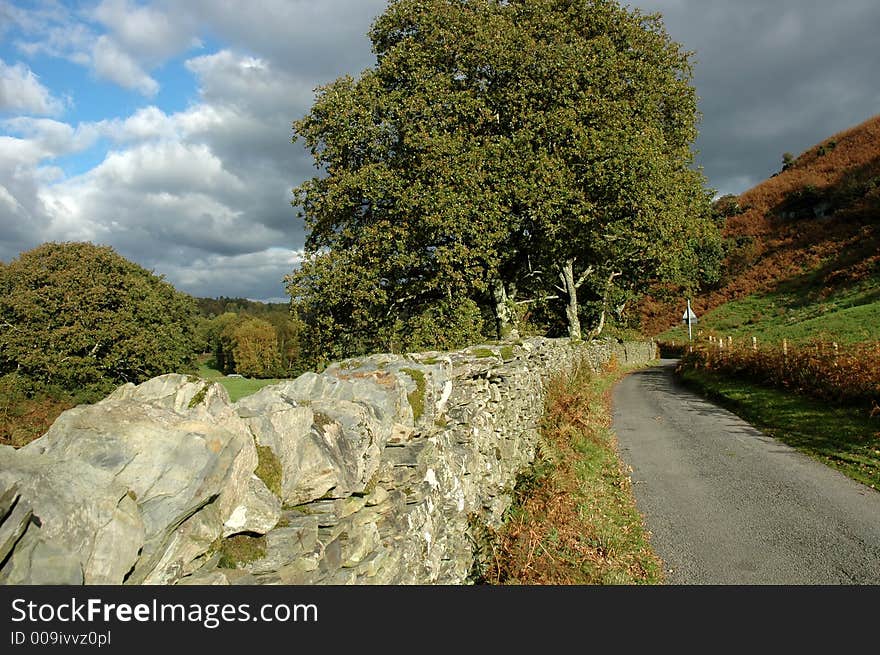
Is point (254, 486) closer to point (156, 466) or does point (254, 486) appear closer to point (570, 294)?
point (156, 466)

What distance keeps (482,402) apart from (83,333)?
110ft

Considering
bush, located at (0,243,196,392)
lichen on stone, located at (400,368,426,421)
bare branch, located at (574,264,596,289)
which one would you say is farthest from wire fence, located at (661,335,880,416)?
bush, located at (0,243,196,392)

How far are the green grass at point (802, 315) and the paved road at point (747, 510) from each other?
624 inches

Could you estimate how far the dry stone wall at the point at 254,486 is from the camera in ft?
6.89

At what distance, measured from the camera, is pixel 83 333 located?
1287 inches

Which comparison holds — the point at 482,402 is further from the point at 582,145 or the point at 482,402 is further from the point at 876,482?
the point at 582,145

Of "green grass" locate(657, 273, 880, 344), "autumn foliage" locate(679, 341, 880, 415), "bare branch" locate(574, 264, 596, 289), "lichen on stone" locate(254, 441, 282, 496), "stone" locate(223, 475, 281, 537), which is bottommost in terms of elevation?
"autumn foliage" locate(679, 341, 880, 415)

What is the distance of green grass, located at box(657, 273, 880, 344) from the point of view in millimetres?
29266

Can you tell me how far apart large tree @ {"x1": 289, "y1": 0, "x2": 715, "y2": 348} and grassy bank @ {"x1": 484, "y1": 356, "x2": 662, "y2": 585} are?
23.7 ft

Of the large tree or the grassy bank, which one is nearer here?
the grassy bank

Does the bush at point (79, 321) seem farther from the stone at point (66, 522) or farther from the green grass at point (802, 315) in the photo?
the green grass at point (802, 315)

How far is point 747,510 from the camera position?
876 cm

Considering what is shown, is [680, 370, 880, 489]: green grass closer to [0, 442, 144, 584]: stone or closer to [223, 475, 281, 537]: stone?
[223, 475, 281, 537]: stone
